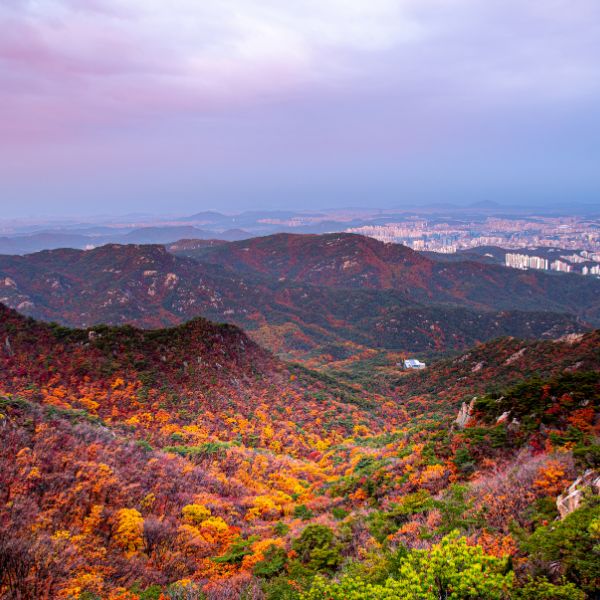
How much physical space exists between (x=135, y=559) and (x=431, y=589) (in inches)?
368

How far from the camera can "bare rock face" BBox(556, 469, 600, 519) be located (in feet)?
27.8

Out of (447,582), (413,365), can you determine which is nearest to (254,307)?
(413,365)

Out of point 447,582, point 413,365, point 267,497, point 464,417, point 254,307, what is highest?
point 447,582

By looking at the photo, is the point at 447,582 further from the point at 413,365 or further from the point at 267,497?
the point at 413,365

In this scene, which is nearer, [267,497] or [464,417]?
[267,497]

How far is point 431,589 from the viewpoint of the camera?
6059mm

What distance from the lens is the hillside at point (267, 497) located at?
7.93 m

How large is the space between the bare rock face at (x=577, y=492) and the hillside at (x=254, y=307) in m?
86.4

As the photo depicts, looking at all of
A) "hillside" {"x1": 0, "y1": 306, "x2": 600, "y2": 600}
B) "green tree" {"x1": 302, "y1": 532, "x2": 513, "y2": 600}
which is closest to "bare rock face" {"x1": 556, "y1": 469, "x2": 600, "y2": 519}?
"hillside" {"x1": 0, "y1": 306, "x2": 600, "y2": 600}

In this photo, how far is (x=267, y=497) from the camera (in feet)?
60.9

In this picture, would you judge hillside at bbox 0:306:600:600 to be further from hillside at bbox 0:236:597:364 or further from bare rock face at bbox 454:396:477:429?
hillside at bbox 0:236:597:364

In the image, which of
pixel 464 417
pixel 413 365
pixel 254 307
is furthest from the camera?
pixel 254 307

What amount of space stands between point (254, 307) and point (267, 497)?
403ft

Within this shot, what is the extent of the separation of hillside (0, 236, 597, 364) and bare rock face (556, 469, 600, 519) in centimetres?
8636
